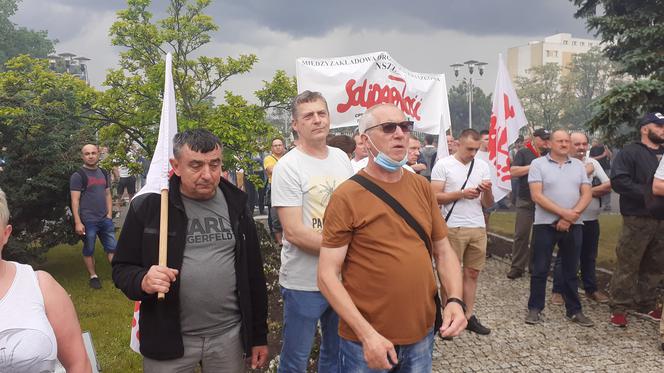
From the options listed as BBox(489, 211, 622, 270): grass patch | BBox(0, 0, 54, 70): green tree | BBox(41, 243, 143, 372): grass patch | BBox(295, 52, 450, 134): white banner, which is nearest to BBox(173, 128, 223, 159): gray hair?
BBox(41, 243, 143, 372): grass patch

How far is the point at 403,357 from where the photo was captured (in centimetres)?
247

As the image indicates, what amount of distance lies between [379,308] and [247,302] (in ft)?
2.60

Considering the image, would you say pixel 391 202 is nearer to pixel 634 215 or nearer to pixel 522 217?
pixel 634 215

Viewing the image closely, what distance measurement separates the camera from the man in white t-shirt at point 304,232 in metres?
3.26

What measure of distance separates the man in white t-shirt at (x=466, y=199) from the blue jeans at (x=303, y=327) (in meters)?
2.09

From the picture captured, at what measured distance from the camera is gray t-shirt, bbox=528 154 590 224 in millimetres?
5531

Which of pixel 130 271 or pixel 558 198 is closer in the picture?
pixel 130 271

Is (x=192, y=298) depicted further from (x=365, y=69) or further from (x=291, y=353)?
(x=365, y=69)

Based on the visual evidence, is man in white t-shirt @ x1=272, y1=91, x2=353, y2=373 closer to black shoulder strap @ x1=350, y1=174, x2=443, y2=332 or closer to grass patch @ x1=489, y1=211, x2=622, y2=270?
black shoulder strap @ x1=350, y1=174, x2=443, y2=332

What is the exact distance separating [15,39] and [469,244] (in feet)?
207

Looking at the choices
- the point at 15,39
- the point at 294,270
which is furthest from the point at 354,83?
the point at 15,39

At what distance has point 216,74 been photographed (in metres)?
9.52

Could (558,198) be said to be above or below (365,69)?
below

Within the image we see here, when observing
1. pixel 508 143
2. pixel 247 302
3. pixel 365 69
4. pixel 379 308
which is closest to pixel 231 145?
pixel 365 69
